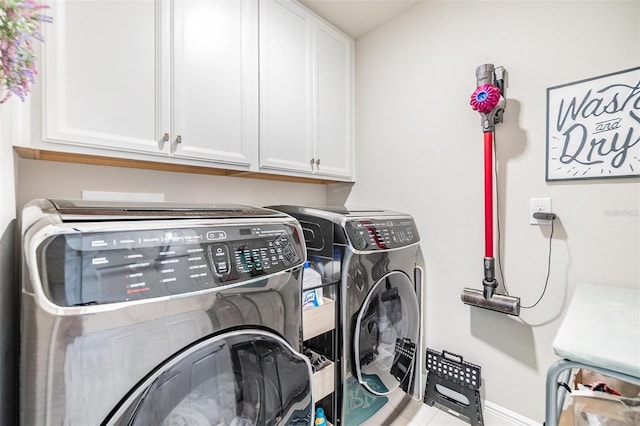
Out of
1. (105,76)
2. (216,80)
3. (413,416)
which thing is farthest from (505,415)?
(105,76)

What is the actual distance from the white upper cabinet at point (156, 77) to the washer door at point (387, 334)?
96 centimetres

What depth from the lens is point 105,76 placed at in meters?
1.06

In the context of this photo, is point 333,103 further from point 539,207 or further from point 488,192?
point 539,207

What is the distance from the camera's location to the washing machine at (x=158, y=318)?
51 cm

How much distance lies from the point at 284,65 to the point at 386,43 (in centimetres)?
79

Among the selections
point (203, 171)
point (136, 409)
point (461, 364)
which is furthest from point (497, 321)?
point (203, 171)

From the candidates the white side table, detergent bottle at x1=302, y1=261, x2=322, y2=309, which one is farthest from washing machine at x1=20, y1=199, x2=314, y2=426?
the white side table

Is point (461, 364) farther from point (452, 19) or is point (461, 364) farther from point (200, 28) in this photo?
point (200, 28)

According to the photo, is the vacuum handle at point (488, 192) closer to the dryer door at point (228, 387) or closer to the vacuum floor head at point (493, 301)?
the vacuum floor head at point (493, 301)

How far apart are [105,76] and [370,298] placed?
4.64 feet

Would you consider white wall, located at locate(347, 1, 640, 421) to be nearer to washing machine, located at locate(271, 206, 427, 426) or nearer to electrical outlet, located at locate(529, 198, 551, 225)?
electrical outlet, located at locate(529, 198, 551, 225)

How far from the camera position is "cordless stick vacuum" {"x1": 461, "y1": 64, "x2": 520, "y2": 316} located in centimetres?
139

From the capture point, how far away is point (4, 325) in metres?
0.63

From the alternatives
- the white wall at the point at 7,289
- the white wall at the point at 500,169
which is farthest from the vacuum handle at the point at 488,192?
the white wall at the point at 7,289
